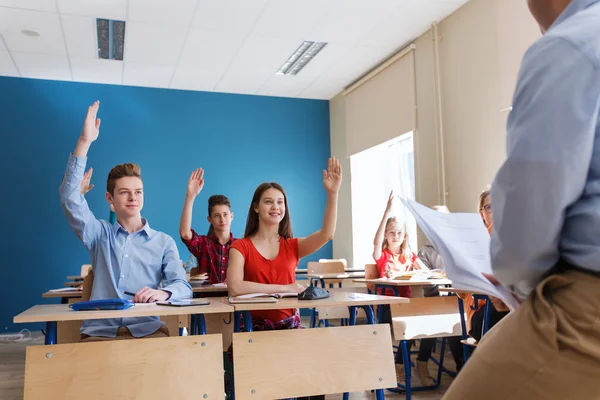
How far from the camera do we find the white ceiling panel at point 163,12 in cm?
459

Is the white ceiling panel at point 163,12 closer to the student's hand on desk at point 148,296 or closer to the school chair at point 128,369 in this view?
the student's hand on desk at point 148,296

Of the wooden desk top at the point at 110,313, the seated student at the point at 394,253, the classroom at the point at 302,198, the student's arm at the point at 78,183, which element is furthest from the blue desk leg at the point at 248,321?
the seated student at the point at 394,253

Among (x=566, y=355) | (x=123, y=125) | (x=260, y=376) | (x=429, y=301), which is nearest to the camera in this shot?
(x=566, y=355)

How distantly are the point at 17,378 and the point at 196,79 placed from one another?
3.95 metres

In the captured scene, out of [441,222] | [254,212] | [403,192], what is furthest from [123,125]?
[441,222]

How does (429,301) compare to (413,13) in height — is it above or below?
below

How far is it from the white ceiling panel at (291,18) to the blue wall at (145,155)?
83.2 inches

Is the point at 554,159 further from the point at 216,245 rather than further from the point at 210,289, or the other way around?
the point at 216,245

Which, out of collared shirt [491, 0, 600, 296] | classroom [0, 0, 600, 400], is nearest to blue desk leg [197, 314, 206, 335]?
classroom [0, 0, 600, 400]

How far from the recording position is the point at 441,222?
93 centimetres

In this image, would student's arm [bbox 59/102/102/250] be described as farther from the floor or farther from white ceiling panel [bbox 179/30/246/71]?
white ceiling panel [bbox 179/30/246/71]

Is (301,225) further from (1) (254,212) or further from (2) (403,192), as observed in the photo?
(1) (254,212)

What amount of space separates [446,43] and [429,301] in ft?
8.88

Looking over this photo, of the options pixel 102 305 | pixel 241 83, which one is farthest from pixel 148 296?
pixel 241 83
